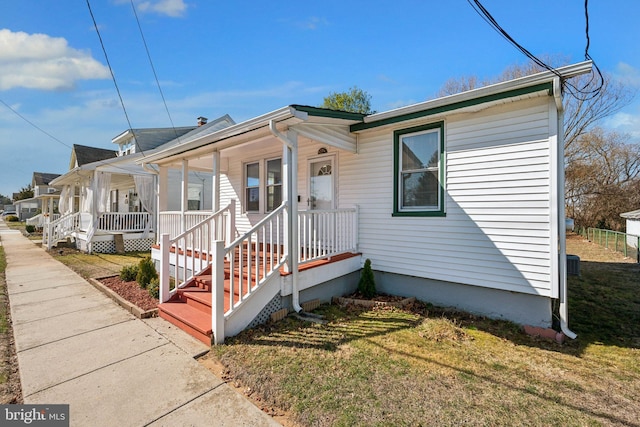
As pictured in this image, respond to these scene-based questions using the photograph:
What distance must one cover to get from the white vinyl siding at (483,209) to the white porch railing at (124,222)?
36.7 feet

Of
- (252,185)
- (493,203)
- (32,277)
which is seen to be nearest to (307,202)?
(252,185)

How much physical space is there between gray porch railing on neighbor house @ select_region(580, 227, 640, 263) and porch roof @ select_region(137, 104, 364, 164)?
11.2 m

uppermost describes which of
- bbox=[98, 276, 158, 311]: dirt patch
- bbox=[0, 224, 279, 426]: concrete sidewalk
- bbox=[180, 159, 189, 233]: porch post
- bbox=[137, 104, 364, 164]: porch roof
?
bbox=[137, 104, 364, 164]: porch roof

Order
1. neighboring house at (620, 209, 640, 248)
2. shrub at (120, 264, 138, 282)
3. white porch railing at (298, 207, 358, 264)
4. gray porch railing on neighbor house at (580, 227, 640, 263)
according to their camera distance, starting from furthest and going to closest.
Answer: neighboring house at (620, 209, 640, 248) → gray porch railing on neighbor house at (580, 227, 640, 263) → shrub at (120, 264, 138, 282) → white porch railing at (298, 207, 358, 264)

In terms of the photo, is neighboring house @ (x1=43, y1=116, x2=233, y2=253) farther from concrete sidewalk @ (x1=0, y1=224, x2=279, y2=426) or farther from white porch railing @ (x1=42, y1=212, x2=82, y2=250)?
concrete sidewalk @ (x1=0, y1=224, x2=279, y2=426)

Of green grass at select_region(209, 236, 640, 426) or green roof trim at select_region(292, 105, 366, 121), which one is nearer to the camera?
green grass at select_region(209, 236, 640, 426)

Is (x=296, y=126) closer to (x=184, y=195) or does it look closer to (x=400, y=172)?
(x=400, y=172)

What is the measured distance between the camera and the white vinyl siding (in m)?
4.22

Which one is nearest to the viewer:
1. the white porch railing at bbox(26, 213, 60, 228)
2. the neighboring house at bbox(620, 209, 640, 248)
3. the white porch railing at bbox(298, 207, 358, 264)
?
the white porch railing at bbox(298, 207, 358, 264)

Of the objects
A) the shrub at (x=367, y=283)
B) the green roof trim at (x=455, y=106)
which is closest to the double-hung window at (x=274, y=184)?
the green roof trim at (x=455, y=106)

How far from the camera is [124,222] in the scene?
12.7 meters

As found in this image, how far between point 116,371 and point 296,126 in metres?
3.85

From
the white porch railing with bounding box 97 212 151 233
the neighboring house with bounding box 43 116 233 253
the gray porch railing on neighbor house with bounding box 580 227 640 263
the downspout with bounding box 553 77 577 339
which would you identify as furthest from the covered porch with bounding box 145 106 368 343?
the gray porch railing on neighbor house with bounding box 580 227 640 263

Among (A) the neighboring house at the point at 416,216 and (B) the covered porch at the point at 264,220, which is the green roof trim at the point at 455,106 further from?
(B) the covered porch at the point at 264,220
